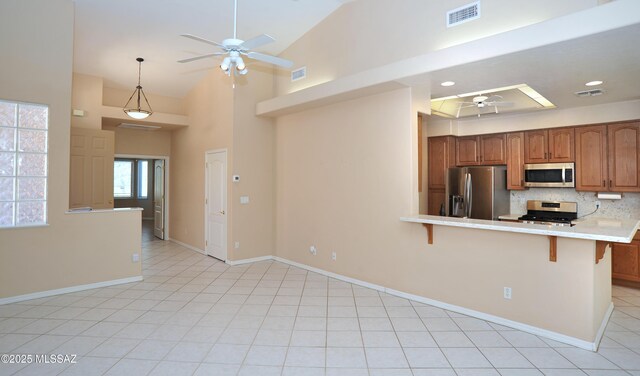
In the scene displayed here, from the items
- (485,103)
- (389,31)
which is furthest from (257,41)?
(485,103)

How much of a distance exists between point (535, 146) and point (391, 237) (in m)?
2.91

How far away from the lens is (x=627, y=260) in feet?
14.9

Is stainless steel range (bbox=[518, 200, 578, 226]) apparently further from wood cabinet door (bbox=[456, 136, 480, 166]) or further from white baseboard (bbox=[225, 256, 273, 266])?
white baseboard (bbox=[225, 256, 273, 266])

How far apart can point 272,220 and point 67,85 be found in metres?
3.62

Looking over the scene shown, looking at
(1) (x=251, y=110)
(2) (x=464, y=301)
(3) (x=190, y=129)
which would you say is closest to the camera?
(2) (x=464, y=301)

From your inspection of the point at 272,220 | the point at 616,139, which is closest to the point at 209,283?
the point at 272,220

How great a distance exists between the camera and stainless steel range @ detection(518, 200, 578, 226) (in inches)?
203

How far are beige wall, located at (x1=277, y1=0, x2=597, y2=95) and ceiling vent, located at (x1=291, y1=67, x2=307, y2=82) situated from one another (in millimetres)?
73

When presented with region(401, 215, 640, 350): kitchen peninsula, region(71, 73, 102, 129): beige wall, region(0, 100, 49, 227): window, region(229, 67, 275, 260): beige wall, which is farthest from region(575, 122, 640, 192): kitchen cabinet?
region(71, 73, 102, 129): beige wall

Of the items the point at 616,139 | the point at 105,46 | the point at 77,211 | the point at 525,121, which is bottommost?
the point at 77,211

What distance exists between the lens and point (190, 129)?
24.2ft

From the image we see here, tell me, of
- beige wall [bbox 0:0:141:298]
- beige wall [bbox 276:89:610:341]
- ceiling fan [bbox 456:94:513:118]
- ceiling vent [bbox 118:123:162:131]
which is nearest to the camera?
beige wall [bbox 276:89:610:341]

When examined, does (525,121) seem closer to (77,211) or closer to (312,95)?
(312,95)

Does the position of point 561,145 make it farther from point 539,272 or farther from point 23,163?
point 23,163
